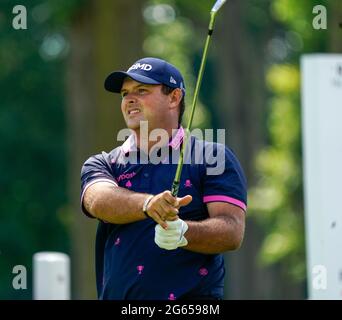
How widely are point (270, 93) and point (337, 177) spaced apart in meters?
24.5

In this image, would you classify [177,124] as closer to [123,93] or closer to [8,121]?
[123,93]

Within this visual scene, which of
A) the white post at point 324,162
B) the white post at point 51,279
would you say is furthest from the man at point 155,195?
the white post at point 51,279

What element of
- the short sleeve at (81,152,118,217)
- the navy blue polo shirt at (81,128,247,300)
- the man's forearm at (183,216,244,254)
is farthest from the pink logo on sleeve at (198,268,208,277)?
the short sleeve at (81,152,118,217)

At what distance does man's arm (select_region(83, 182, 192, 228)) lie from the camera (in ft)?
18.1

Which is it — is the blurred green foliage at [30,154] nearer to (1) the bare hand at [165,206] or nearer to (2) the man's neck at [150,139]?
(2) the man's neck at [150,139]

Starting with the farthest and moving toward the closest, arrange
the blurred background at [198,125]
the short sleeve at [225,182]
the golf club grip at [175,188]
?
the blurred background at [198,125]
the short sleeve at [225,182]
the golf club grip at [175,188]

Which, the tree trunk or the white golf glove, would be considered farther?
the tree trunk

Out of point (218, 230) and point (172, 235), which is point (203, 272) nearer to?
point (218, 230)

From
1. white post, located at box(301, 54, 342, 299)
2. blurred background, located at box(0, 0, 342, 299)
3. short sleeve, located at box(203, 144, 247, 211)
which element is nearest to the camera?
short sleeve, located at box(203, 144, 247, 211)

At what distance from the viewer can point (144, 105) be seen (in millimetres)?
5922

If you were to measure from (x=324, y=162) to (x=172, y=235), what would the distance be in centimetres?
500

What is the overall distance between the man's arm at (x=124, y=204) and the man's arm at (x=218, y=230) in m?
0.20

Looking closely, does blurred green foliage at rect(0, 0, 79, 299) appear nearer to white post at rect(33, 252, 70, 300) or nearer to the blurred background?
the blurred background

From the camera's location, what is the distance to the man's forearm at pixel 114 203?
5719 mm
